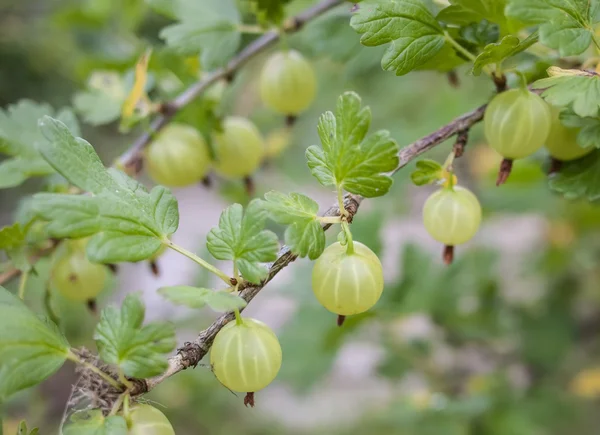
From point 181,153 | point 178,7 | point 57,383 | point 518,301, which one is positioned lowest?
point 57,383

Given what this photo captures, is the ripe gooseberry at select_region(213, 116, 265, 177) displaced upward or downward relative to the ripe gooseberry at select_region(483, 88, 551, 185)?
downward

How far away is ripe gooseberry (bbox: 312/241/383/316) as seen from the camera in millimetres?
402

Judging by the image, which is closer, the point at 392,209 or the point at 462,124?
the point at 462,124

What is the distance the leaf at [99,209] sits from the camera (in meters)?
0.38

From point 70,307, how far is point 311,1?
44.2 inches

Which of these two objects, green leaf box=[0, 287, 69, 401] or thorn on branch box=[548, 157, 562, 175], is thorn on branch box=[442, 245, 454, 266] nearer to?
thorn on branch box=[548, 157, 562, 175]

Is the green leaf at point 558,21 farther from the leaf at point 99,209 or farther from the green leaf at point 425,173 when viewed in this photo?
the leaf at point 99,209

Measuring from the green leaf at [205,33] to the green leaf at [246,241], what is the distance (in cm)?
31

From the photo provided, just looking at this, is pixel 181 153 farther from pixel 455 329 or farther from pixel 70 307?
pixel 70 307

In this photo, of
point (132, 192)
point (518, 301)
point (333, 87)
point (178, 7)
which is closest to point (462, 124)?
point (132, 192)

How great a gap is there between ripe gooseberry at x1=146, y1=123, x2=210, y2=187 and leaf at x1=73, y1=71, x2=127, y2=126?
0.07 m

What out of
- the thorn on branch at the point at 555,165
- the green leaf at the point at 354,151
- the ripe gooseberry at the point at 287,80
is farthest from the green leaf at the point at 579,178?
the ripe gooseberry at the point at 287,80

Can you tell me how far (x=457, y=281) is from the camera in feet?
3.66

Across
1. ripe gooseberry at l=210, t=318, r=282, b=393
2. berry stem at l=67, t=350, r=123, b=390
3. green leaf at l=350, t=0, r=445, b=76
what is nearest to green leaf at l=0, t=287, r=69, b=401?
berry stem at l=67, t=350, r=123, b=390
